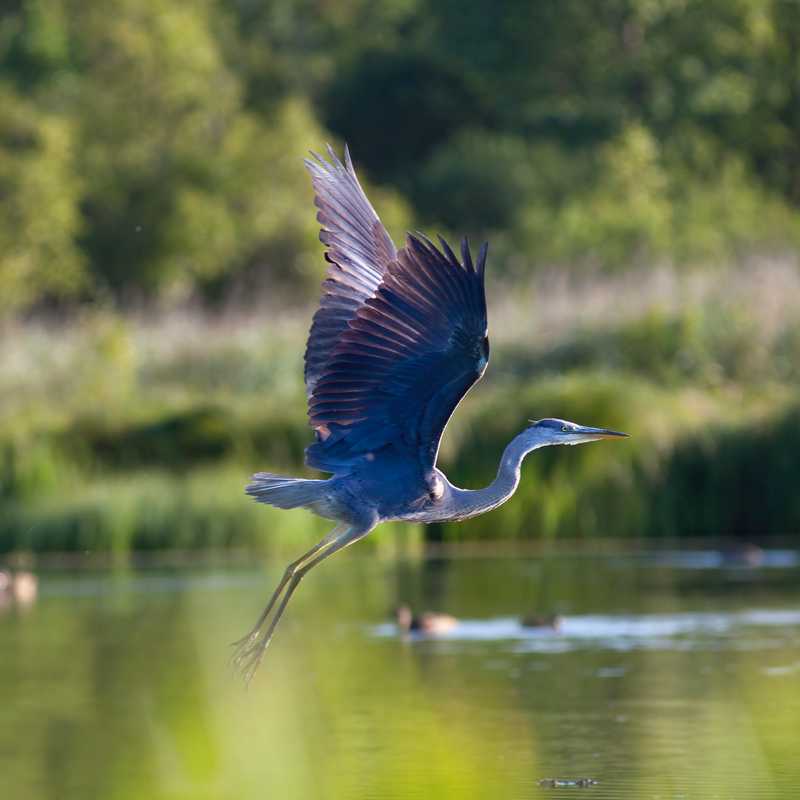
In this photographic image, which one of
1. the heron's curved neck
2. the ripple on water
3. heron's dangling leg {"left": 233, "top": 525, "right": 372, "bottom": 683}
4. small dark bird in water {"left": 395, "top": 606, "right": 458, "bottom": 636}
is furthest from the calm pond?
the heron's curved neck

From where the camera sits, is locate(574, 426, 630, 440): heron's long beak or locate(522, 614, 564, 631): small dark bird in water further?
locate(522, 614, 564, 631): small dark bird in water

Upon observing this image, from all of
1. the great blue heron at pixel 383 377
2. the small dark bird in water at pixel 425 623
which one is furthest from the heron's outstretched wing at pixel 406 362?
the small dark bird in water at pixel 425 623

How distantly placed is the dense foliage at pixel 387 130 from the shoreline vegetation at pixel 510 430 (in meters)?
7.99

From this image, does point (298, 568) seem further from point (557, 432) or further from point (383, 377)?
point (383, 377)

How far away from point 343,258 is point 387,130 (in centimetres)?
3675

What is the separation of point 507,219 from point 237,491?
2258 cm

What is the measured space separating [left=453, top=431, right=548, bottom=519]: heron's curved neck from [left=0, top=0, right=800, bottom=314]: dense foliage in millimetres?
24441

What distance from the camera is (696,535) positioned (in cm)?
2131

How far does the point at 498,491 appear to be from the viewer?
9.84 m

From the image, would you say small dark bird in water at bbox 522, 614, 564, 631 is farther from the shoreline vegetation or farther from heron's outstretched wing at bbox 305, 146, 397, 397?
the shoreline vegetation

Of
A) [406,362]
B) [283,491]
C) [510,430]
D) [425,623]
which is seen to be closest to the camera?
[406,362]

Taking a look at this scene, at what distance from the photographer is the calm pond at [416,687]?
9570mm

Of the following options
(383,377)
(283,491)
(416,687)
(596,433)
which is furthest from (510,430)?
(383,377)

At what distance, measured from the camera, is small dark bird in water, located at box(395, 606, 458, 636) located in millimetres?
14477
